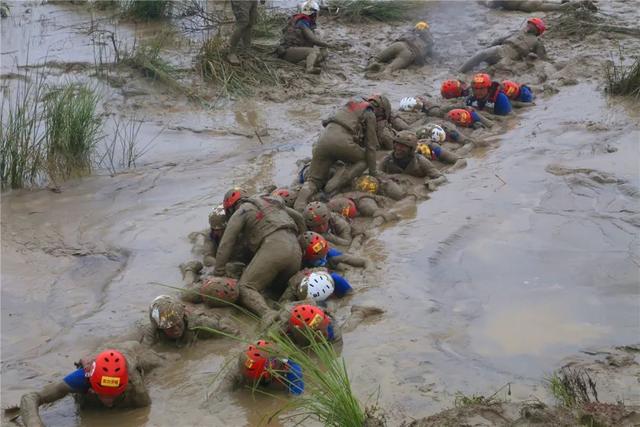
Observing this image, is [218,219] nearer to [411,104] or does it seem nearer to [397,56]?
[411,104]

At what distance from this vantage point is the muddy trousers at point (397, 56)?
14336 millimetres

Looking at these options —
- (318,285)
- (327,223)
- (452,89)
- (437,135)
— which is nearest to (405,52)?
(452,89)

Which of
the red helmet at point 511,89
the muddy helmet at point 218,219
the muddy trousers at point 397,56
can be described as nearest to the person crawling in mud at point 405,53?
the muddy trousers at point 397,56

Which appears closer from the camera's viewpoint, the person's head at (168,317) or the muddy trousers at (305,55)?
the person's head at (168,317)

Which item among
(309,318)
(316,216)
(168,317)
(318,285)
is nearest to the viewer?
(309,318)

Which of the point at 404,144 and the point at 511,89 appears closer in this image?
the point at 404,144

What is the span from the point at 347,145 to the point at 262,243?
2356 mm

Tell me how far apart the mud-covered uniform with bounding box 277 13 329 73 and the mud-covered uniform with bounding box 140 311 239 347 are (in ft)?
26.6

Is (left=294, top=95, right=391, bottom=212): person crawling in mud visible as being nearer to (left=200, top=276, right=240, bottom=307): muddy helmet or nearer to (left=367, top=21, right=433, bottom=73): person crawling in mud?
(left=200, top=276, right=240, bottom=307): muddy helmet

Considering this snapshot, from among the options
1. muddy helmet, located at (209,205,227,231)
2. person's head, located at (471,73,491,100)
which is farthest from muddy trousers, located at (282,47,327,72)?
muddy helmet, located at (209,205,227,231)

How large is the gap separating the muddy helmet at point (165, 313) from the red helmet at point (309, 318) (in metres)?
0.85

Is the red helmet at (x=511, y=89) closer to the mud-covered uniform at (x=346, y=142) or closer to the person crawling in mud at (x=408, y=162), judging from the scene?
the person crawling in mud at (x=408, y=162)

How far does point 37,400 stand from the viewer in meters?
5.59

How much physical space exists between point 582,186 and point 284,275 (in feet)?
11.9
